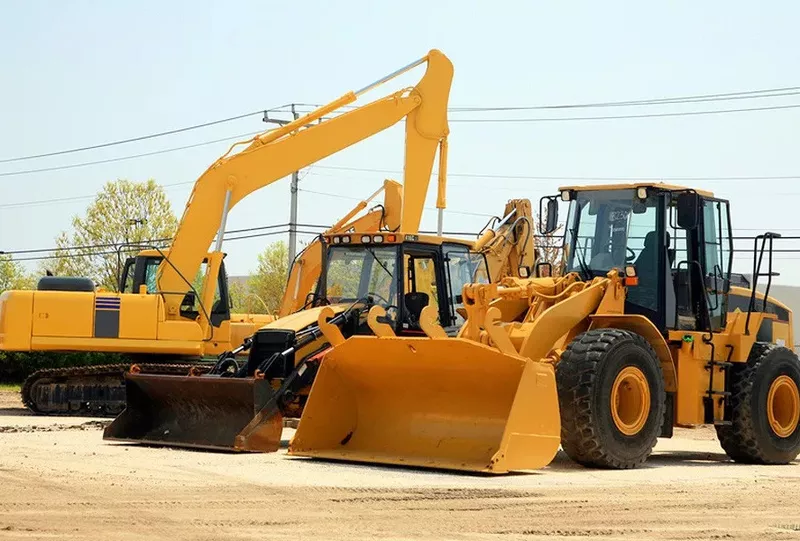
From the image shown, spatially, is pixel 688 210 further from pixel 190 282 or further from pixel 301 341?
pixel 190 282

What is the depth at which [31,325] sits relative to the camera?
835 inches

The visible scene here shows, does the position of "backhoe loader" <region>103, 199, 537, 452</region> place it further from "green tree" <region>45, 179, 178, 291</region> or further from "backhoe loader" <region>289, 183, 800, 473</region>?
"green tree" <region>45, 179, 178, 291</region>

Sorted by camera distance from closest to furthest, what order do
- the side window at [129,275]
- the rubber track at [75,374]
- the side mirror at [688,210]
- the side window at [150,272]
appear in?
the side mirror at [688,210] → the rubber track at [75,374] → the side window at [150,272] → the side window at [129,275]

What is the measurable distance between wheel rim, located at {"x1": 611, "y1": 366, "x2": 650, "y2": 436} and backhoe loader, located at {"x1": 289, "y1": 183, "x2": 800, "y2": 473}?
0.01 metres

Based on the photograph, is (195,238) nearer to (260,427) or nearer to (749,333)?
(260,427)

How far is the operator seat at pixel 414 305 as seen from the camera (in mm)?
16281

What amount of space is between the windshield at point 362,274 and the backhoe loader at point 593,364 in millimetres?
2364

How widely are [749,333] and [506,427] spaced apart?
14.4 feet

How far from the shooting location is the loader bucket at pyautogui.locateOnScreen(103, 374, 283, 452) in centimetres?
1416

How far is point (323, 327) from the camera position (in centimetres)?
1404

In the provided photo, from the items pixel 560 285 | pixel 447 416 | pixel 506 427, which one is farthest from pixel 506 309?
pixel 506 427

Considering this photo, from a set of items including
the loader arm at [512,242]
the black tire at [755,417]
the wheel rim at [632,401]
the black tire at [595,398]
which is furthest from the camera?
the loader arm at [512,242]

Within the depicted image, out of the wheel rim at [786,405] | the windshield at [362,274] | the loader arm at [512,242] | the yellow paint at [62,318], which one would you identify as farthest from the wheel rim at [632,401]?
the yellow paint at [62,318]

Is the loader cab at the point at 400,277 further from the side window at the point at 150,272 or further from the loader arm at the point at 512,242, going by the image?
the side window at the point at 150,272
